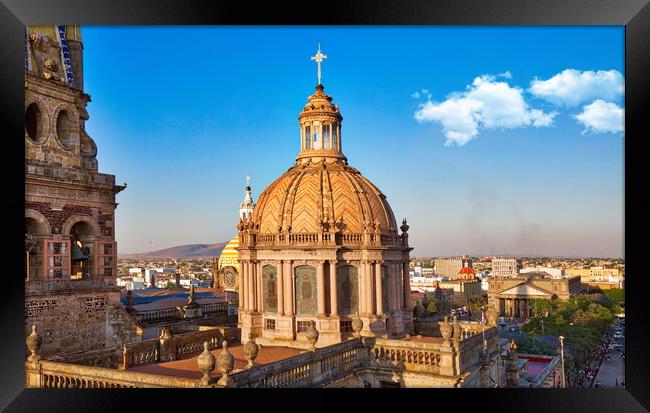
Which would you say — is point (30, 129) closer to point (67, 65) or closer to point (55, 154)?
point (55, 154)

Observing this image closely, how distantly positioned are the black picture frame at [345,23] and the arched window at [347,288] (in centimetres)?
639

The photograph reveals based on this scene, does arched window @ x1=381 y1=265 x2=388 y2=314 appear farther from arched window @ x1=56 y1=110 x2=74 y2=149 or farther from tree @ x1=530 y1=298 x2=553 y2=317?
tree @ x1=530 y1=298 x2=553 y2=317

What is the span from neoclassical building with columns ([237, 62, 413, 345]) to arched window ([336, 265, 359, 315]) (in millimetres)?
29

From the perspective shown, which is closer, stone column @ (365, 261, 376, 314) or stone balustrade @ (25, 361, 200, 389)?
stone balustrade @ (25, 361, 200, 389)

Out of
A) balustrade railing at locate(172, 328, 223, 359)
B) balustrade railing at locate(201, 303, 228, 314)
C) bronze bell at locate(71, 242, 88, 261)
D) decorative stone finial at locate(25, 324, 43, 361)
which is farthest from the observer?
balustrade railing at locate(201, 303, 228, 314)

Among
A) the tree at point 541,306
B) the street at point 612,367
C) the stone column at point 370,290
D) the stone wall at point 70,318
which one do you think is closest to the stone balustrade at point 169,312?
the stone wall at point 70,318

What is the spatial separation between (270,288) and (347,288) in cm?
233

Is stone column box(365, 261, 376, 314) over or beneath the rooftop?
over

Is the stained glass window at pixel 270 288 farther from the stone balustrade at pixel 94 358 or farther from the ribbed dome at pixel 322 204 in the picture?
the stone balustrade at pixel 94 358

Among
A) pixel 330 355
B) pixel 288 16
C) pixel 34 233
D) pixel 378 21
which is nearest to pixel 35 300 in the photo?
pixel 34 233

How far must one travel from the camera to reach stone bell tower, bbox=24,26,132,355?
43.8 feet

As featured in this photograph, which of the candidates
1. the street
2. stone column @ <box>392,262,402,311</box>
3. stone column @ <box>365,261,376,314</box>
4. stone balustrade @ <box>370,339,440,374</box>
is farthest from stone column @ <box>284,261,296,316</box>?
the street

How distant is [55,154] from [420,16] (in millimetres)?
8541

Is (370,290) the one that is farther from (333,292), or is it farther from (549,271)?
(549,271)
